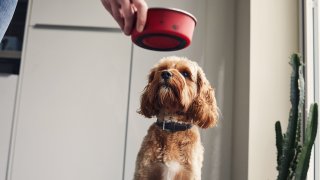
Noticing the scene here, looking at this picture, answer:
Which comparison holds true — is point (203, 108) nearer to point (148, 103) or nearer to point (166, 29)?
point (148, 103)

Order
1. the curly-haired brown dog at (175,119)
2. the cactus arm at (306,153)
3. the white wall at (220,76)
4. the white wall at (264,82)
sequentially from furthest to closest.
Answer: the white wall at (220,76)
the white wall at (264,82)
the cactus arm at (306,153)
the curly-haired brown dog at (175,119)

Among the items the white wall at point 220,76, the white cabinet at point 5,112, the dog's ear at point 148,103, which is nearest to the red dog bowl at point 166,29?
the dog's ear at point 148,103

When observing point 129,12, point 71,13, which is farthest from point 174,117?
point 71,13

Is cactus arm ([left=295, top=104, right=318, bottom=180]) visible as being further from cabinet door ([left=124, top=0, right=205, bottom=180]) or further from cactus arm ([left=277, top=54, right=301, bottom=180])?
cabinet door ([left=124, top=0, right=205, bottom=180])

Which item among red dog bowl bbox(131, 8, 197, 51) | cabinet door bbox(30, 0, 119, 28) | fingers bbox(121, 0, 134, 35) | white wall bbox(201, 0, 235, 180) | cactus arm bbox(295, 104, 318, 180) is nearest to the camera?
fingers bbox(121, 0, 134, 35)

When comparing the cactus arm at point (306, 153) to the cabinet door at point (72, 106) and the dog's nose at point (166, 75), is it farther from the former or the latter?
the cabinet door at point (72, 106)

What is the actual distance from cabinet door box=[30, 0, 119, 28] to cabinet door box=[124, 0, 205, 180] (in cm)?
23

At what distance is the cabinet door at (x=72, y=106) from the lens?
1.60m

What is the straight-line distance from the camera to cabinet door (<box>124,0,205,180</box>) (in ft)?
5.20

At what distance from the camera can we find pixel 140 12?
28.3 inches

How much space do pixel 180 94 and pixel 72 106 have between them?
86cm

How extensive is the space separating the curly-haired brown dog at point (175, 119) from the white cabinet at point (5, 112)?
929 millimetres

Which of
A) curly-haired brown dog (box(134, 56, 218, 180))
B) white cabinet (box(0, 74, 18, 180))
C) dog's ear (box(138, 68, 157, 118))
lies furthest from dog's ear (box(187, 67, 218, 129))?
white cabinet (box(0, 74, 18, 180))

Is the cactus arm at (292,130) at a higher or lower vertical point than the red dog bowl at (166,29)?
lower
